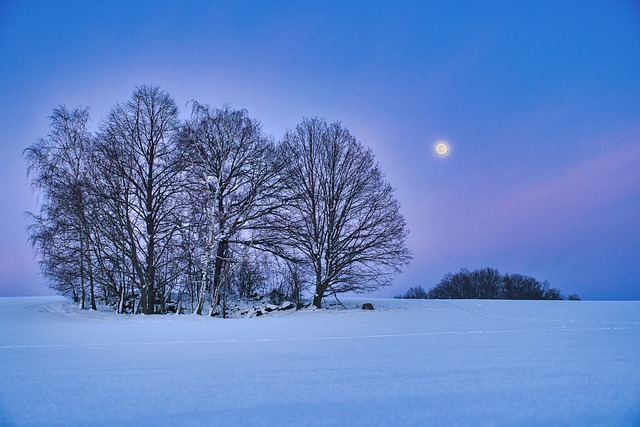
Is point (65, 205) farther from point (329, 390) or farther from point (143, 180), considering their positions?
point (329, 390)

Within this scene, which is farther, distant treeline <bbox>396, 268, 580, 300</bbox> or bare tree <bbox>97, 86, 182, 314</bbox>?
distant treeline <bbox>396, 268, 580, 300</bbox>

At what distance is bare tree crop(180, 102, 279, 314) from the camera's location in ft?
38.8

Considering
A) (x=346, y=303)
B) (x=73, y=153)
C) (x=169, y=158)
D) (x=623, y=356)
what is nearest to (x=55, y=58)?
(x=169, y=158)

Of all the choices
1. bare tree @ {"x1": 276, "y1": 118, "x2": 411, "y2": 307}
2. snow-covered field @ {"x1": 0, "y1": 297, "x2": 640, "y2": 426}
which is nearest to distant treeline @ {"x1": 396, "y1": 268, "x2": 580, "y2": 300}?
bare tree @ {"x1": 276, "y1": 118, "x2": 411, "y2": 307}

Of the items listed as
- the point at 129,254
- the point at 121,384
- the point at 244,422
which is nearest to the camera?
the point at 244,422

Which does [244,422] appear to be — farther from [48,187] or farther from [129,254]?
[48,187]

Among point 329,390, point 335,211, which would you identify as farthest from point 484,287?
point 329,390

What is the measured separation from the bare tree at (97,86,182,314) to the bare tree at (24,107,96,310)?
3.30 ft

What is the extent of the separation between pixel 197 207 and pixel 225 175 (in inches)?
103

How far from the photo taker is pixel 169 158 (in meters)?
12.8

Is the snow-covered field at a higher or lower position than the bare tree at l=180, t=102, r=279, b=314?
lower

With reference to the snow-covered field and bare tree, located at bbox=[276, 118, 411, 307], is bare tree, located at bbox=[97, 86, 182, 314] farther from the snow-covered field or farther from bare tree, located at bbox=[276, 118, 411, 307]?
the snow-covered field

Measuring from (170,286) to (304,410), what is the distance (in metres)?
14.1

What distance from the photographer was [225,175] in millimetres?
13969
